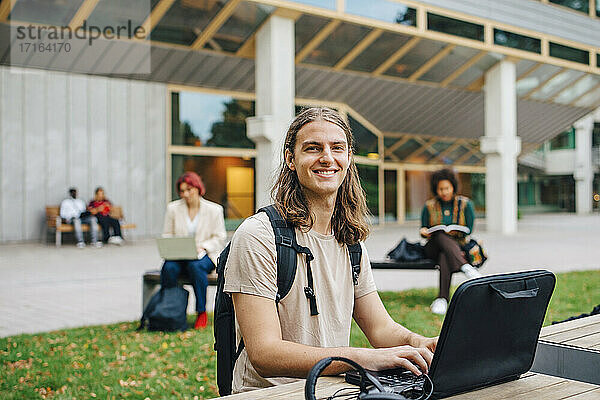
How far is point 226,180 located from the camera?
2012 cm

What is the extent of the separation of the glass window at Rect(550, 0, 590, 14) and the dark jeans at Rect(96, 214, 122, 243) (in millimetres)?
14304

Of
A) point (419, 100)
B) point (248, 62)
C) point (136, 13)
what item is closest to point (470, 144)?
point (419, 100)

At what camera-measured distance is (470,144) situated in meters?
27.6

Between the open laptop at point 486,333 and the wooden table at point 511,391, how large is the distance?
28mm

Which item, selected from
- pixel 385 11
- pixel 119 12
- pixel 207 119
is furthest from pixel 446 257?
pixel 207 119

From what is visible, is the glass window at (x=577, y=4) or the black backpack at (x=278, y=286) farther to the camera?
the glass window at (x=577, y=4)

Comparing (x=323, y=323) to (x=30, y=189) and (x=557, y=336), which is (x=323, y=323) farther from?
(x=30, y=189)

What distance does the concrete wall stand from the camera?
56.3 ft

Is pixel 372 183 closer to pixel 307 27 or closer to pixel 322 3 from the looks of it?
pixel 307 27

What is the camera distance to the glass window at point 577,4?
1972 centimetres

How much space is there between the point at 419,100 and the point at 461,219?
14199mm

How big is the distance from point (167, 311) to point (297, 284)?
4.58 m

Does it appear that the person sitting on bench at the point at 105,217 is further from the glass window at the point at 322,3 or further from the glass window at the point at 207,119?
the glass window at the point at 322,3

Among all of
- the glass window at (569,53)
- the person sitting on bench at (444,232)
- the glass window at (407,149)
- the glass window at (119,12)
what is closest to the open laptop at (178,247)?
the person sitting on bench at (444,232)
